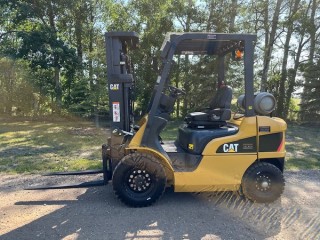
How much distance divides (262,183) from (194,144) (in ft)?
4.02

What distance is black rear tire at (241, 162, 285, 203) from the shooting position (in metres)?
4.84

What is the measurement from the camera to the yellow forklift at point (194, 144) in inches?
182

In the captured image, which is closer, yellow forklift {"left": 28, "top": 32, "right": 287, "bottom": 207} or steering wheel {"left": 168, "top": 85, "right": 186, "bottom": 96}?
yellow forklift {"left": 28, "top": 32, "right": 287, "bottom": 207}

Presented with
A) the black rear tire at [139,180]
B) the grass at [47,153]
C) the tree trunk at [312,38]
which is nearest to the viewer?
the black rear tire at [139,180]

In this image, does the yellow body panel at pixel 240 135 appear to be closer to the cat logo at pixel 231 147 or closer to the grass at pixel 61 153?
the cat logo at pixel 231 147

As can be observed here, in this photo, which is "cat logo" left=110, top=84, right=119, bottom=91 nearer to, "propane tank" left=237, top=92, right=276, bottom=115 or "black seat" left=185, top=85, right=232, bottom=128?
"black seat" left=185, top=85, right=232, bottom=128

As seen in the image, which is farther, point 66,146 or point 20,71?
point 20,71

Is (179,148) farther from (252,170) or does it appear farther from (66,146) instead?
(66,146)

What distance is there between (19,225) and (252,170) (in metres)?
3.40

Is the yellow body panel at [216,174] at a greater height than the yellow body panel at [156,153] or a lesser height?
lesser

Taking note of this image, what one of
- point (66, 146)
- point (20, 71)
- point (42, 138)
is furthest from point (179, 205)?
point (20, 71)

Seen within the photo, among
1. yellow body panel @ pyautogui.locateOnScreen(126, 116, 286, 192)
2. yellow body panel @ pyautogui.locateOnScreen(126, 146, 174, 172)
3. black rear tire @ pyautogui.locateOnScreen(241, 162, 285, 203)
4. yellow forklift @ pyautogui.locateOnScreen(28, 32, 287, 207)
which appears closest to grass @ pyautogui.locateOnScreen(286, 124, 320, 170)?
black rear tire @ pyautogui.locateOnScreen(241, 162, 285, 203)

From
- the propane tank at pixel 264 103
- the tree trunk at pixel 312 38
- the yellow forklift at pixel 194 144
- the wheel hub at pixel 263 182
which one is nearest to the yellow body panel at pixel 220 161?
the yellow forklift at pixel 194 144

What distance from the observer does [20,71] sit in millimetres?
20016
